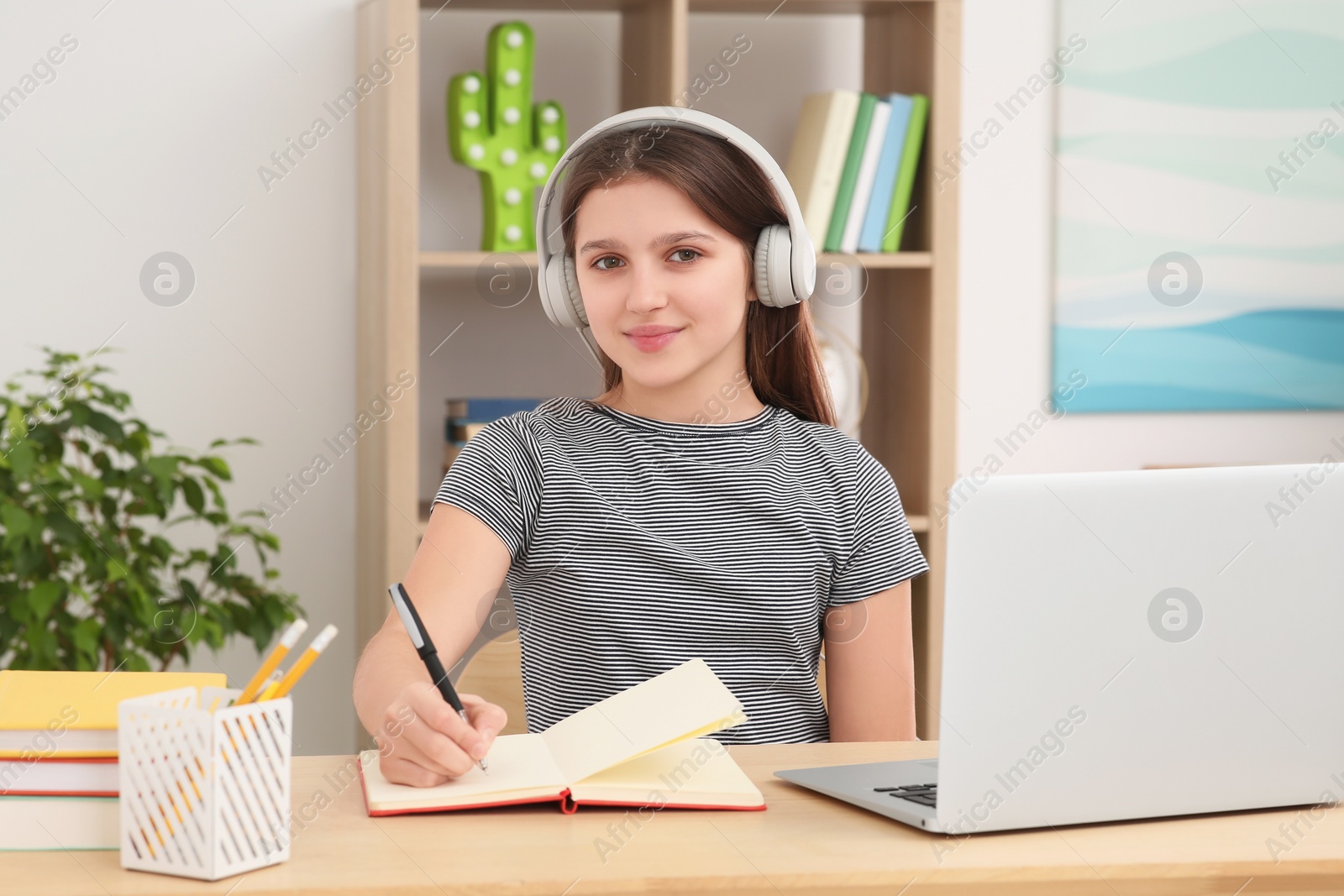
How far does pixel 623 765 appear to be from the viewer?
87 centimetres

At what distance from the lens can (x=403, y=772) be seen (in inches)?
33.2

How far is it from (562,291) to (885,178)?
103 cm

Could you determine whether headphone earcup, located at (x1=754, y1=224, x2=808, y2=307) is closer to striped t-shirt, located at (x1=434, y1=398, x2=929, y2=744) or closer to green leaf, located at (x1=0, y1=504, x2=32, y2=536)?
striped t-shirt, located at (x1=434, y1=398, x2=929, y2=744)

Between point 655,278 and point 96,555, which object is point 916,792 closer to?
point 655,278

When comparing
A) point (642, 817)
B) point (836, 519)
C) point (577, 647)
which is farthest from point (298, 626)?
point (836, 519)

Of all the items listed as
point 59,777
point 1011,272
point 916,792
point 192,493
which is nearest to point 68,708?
point 59,777

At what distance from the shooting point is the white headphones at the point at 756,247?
1.24 meters

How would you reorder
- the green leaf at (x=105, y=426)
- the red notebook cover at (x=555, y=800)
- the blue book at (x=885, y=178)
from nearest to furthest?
the red notebook cover at (x=555, y=800)
the green leaf at (x=105, y=426)
the blue book at (x=885, y=178)

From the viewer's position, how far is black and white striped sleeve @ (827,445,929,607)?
129 centimetres

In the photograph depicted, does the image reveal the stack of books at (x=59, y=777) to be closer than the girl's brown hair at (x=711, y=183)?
Yes

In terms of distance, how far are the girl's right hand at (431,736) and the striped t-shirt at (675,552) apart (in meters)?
0.39

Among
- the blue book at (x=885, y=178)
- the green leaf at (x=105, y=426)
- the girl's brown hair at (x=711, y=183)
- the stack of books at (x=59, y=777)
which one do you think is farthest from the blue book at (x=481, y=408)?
the stack of books at (x=59, y=777)

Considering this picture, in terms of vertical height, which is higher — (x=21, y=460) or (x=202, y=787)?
(x=21, y=460)

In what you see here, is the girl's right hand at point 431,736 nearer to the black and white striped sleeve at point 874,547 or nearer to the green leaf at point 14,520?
the black and white striped sleeve at point 874,547
